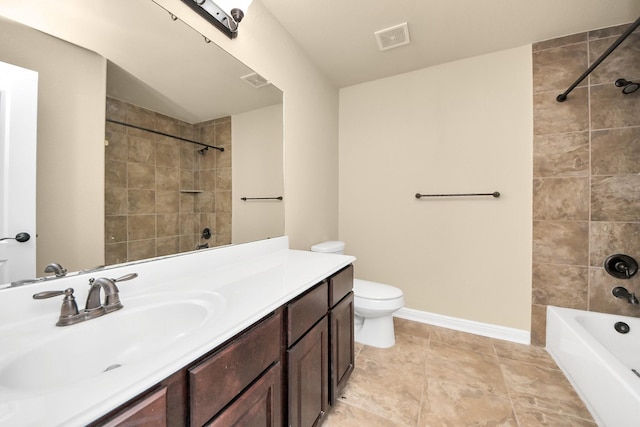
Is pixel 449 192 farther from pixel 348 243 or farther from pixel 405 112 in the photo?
pixel 348 243

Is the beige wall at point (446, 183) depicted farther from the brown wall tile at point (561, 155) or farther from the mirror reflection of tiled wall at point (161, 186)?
the mirror reflection of tiled wall at point (161, 186)

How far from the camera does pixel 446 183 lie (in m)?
2.14

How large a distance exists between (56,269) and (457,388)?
6.44ft

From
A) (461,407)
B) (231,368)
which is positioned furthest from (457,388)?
(231,368)

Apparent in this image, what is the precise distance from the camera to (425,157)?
7.27 ft

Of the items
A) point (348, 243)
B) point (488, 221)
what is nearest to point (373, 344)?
point (348, 243)

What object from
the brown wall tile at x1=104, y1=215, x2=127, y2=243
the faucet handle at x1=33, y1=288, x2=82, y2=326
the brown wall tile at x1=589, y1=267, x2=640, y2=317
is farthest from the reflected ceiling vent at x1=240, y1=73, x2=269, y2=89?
the brown wall tile at x1=589, y1=267, x2=640, y2=317

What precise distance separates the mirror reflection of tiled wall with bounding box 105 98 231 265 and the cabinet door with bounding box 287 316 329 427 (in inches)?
26.4

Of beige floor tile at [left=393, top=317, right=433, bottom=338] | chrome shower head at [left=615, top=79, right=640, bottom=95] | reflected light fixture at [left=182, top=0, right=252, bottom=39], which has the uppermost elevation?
reflected light fixture at [left=182, top=0, right=252, bottom=39]

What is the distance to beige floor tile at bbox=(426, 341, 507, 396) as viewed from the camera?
149cm

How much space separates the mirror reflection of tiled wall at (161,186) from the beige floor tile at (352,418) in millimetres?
1059

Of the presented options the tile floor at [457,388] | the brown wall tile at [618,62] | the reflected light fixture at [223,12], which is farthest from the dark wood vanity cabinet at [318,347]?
the brown wall tile at [618,62]

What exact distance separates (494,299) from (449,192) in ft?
3.09

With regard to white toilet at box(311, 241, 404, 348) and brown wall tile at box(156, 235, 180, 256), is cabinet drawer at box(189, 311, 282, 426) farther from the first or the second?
white toilet at box(311, 241, 404, 348)
